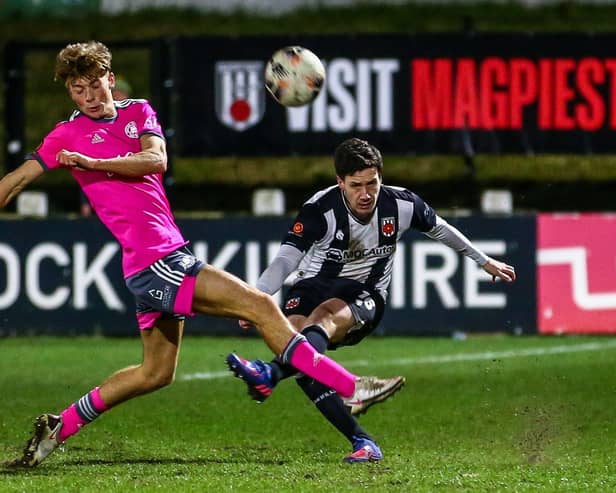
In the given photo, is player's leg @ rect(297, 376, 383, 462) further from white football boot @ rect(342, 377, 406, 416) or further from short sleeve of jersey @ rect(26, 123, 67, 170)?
short sleeve of jersey @ rect(26, 123, 67, 170)

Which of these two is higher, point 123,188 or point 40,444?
point 123,188

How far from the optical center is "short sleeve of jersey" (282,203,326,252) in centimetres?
790

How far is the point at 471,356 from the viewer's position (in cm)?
1265

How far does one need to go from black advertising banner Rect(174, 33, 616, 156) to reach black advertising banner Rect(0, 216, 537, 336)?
135 cm

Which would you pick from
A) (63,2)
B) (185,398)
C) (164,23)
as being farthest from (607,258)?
(164,23)

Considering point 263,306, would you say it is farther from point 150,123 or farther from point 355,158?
point 150,123

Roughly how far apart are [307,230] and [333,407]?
1018 mm

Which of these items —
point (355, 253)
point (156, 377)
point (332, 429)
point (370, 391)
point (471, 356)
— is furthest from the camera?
point (471, 356)

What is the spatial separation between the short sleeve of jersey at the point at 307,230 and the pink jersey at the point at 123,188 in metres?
0.73

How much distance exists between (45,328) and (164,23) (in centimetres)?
1084

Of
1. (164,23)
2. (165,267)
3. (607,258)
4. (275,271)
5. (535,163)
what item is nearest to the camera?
(165,267)

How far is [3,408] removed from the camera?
32.2ft

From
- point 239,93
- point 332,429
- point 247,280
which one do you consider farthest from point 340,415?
point 239,93

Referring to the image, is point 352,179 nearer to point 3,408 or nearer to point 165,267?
point 165,267
